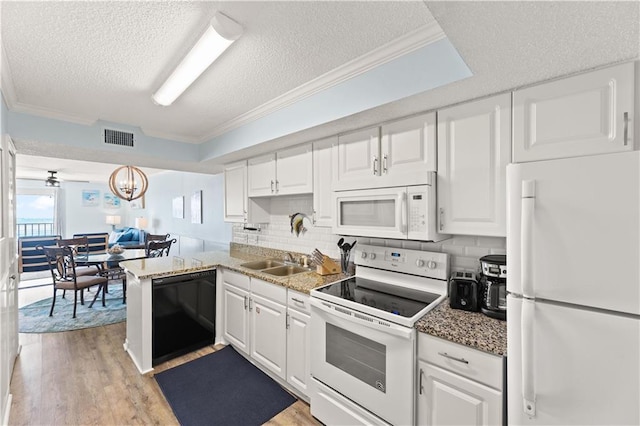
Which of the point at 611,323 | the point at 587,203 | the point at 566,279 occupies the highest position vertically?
the point at 587,203

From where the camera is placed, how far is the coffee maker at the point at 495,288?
4.92 ft

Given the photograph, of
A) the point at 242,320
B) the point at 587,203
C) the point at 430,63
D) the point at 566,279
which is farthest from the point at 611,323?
the point at 242,320

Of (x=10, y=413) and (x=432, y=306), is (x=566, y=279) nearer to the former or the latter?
(x=432, y=306)

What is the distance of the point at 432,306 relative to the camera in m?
1.70

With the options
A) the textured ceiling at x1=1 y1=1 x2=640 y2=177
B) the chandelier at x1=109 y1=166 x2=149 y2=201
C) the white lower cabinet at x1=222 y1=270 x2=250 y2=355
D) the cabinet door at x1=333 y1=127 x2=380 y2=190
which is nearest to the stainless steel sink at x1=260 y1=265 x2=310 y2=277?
the white lower cabinet at x1=222 y1=270 x2=250 y2=355

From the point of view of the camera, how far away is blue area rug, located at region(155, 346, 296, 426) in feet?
6.66

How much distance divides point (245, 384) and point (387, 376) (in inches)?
54.4

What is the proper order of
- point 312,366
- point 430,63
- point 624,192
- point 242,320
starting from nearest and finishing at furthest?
1. point 624,192
2. point 430,63
3. point 312,366
4. point 242,320

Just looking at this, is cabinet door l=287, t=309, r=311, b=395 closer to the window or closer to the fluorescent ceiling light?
the fluorescent ceiling light

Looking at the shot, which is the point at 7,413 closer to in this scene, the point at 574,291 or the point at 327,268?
the point at 327,268

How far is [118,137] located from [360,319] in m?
3.06

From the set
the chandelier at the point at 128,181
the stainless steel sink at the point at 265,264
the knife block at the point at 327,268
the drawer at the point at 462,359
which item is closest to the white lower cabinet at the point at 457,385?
the drawer at the point at 462,359

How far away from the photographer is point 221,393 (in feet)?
7.44

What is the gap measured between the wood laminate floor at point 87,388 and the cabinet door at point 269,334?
366 millimetres
